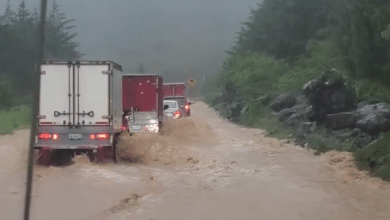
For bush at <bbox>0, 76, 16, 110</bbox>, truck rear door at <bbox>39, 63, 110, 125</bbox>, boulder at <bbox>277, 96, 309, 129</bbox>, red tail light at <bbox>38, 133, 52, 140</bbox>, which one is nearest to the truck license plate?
truck rear door at <bbox>39, 63, 110, 125</bbox>

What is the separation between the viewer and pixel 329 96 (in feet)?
69.2

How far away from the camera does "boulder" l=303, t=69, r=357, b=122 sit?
67.6 ft

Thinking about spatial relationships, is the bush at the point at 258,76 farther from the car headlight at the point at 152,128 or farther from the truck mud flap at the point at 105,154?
the truck mud flap at the point at 105,154

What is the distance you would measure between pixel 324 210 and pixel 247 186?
2639 mm

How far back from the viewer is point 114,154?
13.7 m

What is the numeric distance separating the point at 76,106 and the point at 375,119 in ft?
29.9

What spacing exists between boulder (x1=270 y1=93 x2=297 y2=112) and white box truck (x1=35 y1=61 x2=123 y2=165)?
65.7 ft

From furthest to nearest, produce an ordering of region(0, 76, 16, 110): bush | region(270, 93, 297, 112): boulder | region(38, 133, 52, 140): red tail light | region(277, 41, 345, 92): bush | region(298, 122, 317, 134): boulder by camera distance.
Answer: region(0, 76, 16, 110): bush < region(270, 93, 297, 112): boulder < region(277, 41, 345, 92): bush < region(298, 122, 317, 134): boulder < region(38, 133, 52, 140): red tail light

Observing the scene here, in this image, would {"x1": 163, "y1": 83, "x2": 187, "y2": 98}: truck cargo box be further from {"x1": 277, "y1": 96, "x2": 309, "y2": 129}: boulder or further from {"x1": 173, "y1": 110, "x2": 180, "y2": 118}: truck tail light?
{"x1": 173, "y1": 110, "x2": 180, "y2": 118}: truck tail light

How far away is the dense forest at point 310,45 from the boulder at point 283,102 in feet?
3.81

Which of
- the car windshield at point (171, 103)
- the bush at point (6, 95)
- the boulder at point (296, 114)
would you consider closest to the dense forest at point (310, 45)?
the boulder at point (296, 114)

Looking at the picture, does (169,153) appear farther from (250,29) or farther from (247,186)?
(250,29)

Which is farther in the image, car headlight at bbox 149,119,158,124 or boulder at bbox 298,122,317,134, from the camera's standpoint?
boulder at bbox 298,122,317,134

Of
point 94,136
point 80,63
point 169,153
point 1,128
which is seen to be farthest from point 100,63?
point 1,128
